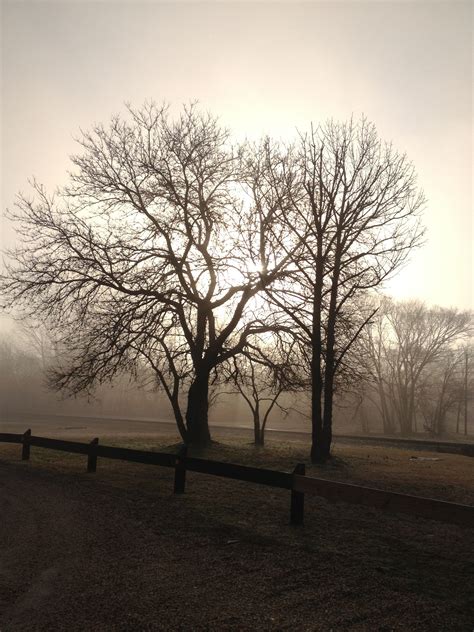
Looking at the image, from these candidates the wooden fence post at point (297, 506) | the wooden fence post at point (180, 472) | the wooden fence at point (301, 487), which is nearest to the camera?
the wooden fence at point (301, 487)

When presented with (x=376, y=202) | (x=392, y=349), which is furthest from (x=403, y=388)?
(x=376, y=202)

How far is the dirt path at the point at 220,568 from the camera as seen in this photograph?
4.43 metres

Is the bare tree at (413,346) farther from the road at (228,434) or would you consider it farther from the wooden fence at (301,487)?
the wooden fence at (301,487)

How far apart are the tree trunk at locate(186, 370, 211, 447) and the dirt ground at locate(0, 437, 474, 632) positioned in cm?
785

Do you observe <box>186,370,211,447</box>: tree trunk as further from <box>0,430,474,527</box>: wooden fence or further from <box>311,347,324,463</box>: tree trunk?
<box>0,430,474,527</box>: wooden fence

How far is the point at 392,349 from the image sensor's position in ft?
171

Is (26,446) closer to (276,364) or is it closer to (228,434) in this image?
(276,364)

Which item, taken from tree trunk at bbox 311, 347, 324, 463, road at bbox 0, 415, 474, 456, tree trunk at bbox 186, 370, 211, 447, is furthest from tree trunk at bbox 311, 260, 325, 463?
road at bbox 0, 415, 474, 456

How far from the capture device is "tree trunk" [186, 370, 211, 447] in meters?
18.6

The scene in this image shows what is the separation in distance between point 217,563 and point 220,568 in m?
0.18

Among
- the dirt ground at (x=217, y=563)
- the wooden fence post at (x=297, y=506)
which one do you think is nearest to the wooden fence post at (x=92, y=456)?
the dirt ground at (x=217, y=563)

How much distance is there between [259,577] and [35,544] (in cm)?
338

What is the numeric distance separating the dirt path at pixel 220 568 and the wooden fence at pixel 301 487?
66 centimetres

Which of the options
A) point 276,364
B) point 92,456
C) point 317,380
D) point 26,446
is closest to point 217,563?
point 92,456
